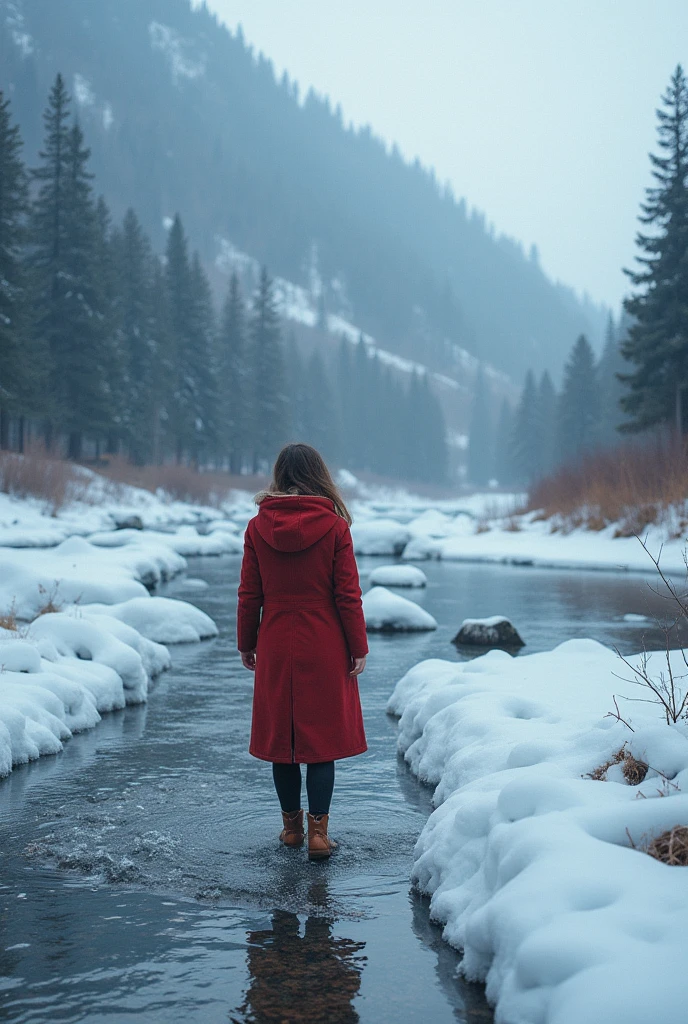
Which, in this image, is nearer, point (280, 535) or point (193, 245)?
point (280, 535)

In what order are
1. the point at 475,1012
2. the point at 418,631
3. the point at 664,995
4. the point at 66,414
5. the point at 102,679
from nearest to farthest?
A: the point at 664,995, the point at 475,1012, the point at 102,679, the point at 418,631, the point at 66,414

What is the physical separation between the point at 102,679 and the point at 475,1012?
564 centimetres

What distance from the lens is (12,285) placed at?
3262 centimetres

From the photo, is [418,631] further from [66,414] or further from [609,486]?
[66,414]

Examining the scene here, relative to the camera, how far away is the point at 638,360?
100ft

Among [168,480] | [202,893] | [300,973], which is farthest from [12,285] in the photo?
[300,973]

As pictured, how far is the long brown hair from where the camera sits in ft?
15.3

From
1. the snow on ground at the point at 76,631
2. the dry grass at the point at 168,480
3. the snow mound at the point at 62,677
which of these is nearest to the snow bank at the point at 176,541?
the snow on ground at the point at 76,631

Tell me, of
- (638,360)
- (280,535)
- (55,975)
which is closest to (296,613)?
(280,535)

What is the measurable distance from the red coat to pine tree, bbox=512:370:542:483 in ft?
253

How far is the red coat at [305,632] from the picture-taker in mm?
4512

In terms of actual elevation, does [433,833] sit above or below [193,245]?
below

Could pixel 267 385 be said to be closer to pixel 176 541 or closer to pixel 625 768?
pixel 176 541

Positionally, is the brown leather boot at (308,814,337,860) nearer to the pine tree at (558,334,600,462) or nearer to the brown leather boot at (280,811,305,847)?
the brown leather boot at (280,811,305,847)
